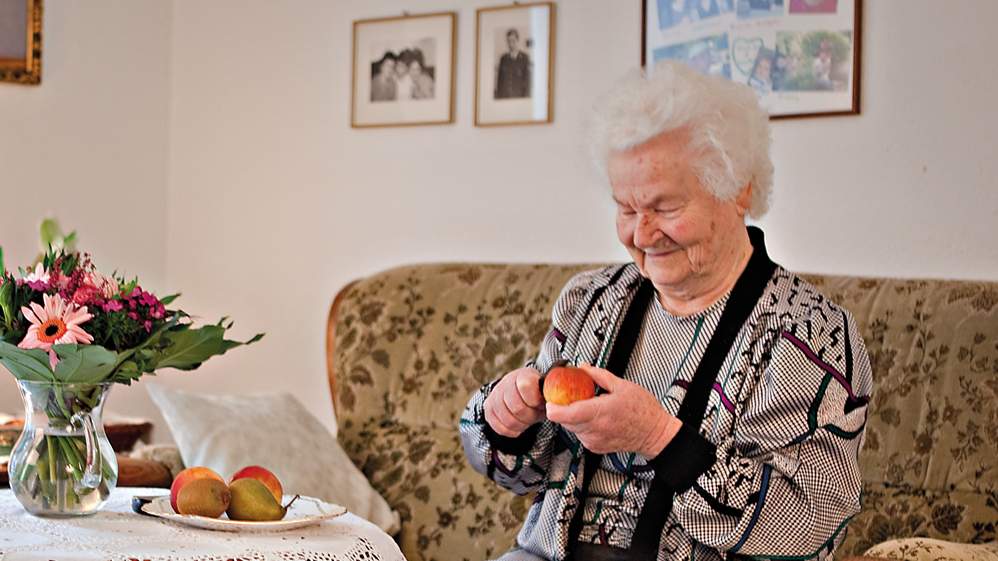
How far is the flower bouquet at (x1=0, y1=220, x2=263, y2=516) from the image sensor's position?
4.83 ft

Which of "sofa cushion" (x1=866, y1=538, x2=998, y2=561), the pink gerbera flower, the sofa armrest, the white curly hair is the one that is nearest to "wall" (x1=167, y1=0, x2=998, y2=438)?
the white curly hair

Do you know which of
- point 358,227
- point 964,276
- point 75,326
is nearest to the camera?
point 75,326

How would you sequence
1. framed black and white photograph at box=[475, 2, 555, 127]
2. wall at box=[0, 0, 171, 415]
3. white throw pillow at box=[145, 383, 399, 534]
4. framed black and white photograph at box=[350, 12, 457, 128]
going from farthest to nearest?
wall at box=[0, 0, 171, 415]
framed black and white photograph at box=[350, 12, 457, 128]
framed black and white photograph at box=[475, 2, 555, 127]
white throw pillow at box=[145, 383, 399, 534]

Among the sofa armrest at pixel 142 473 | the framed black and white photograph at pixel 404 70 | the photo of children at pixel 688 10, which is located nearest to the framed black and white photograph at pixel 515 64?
the framed black and white photograph at pixel 404 70

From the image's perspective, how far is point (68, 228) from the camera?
362 cm

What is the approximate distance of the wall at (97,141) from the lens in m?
3.51

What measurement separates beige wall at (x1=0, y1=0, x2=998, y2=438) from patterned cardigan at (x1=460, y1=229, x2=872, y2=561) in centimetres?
86

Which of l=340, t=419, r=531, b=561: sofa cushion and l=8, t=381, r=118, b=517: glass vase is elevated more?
l=8, t=381, r=118, b=517: glass vase

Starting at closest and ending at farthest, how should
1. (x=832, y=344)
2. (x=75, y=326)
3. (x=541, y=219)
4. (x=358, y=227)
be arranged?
(x=75, y=326)
(x=832, y=344)
(x=541, y=219)
(x=358, y=227)

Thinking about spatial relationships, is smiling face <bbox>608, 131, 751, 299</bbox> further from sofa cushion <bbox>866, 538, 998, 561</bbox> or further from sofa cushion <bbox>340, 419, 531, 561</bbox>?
sofa cushion <bbox>340, 419, 531, 561</bbox>

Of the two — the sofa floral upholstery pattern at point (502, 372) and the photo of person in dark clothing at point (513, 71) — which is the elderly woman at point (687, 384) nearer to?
the sofa floral upholstery pattern at point (502, 372)

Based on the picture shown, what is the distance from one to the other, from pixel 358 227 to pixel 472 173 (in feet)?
1.34

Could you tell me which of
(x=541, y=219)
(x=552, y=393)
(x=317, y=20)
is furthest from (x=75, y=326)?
(x=317, y=20)

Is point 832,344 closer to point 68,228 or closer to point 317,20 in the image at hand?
point 317,20
